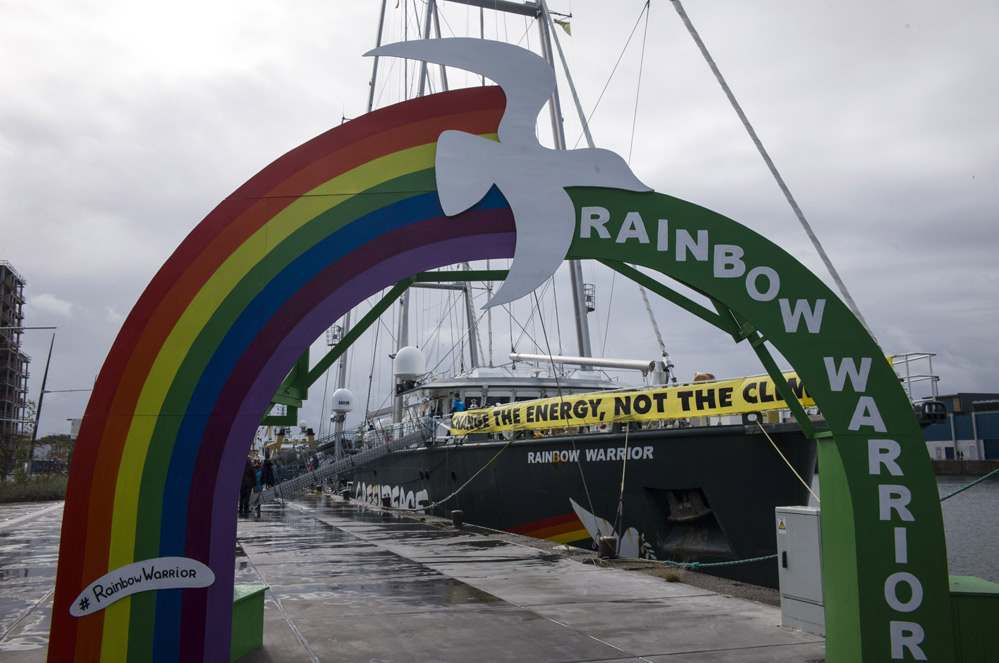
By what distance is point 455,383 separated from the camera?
71.7 feet

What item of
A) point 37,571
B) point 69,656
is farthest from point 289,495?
point 69,656

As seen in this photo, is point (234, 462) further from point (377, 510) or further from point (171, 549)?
point (377, 510)

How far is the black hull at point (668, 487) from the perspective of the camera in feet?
35.8

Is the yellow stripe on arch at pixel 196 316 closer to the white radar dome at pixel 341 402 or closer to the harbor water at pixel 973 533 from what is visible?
the harbor water at pixel 973 533

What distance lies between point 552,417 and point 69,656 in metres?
10.4

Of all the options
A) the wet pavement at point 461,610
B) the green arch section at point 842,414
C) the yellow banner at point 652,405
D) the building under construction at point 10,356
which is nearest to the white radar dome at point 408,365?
the yellow banner at point 652,405

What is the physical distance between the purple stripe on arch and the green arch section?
847mm

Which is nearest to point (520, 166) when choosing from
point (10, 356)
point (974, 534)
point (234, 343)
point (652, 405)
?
point (234, 343)

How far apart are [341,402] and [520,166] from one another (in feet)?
101

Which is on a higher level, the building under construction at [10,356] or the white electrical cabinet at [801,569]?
the building under construction at [10,356]

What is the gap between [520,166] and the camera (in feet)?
18.7

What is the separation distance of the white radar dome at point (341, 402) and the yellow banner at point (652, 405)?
1976cm

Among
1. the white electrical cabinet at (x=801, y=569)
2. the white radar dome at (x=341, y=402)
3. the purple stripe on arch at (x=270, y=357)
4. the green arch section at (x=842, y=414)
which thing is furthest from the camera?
the white radar dome at (x=341, y=402)

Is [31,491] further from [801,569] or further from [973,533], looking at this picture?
[973,533]
